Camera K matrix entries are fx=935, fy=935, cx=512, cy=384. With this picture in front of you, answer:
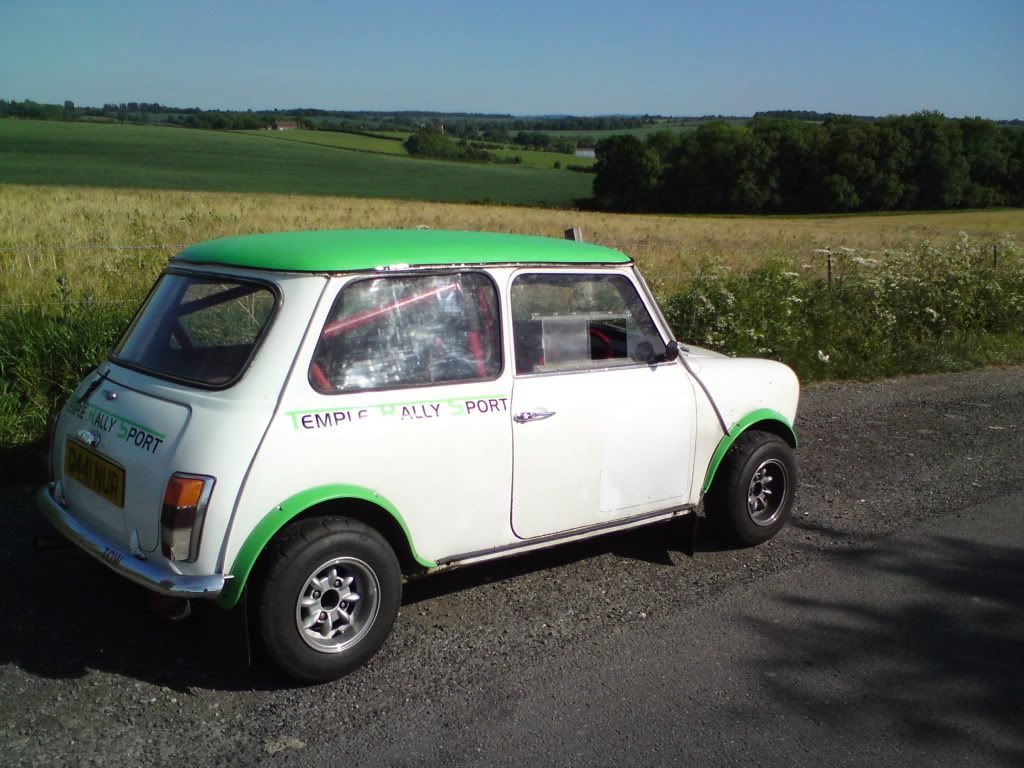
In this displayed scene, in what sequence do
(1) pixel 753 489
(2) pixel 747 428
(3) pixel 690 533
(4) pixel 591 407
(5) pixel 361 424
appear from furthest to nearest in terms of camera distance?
(1) pixel 753 489
(2) pixel 747 428
(3) pixel 690 533
(4) pixel 591 407
(5) pixel 361 424

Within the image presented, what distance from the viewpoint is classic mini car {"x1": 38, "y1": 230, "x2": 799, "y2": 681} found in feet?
11.6

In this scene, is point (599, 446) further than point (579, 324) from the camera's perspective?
No

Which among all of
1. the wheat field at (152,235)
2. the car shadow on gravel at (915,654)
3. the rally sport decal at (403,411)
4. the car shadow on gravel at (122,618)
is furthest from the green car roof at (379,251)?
the wheat field at (152,235)

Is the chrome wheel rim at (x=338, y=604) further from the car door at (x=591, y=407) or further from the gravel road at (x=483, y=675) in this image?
the car door at (x=591, y=407)

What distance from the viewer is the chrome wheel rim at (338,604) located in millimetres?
3723

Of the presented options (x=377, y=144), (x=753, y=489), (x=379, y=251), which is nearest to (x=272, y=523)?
(x=379, y=251)

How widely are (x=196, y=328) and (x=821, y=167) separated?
226 ft

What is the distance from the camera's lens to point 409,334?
407 centimetres

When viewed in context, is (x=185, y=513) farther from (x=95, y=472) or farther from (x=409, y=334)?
(x=409, y=334)

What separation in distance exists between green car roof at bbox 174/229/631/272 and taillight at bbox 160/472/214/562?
3.17 ft

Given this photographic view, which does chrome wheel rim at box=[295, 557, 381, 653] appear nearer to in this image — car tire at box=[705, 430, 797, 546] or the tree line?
car tire at box=[705, 430, 797, 546]

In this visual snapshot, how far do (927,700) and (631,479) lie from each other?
1624 mm

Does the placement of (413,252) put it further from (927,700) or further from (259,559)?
(927,700)

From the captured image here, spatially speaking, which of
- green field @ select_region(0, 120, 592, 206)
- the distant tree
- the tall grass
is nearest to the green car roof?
the tall grass
